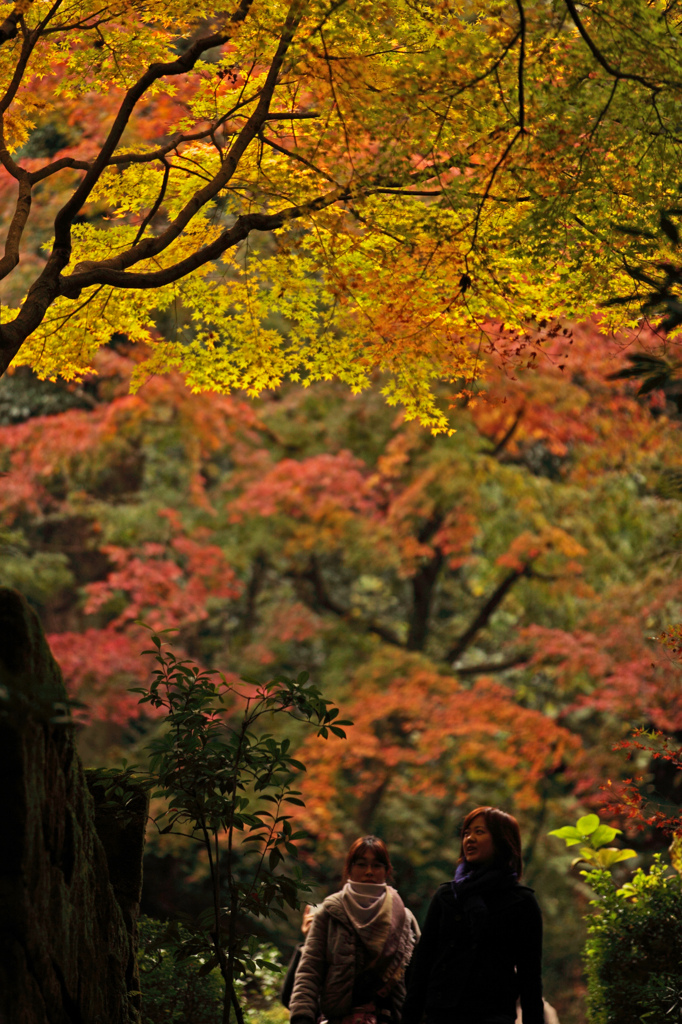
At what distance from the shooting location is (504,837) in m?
3.23

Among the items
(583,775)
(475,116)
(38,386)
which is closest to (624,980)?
(475,116)

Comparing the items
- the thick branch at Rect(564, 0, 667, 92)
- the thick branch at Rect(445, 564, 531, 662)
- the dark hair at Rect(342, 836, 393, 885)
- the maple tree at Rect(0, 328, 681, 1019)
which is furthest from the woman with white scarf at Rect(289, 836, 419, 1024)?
the thick branch at Rect(445, 564, 531, 662)

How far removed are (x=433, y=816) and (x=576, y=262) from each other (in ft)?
32.0

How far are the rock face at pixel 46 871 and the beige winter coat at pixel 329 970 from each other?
0.58 metres

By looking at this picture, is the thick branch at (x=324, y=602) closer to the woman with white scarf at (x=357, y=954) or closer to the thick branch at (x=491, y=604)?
the thick branch at (x=491, y=604)

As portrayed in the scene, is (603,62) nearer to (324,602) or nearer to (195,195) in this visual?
(195,195)

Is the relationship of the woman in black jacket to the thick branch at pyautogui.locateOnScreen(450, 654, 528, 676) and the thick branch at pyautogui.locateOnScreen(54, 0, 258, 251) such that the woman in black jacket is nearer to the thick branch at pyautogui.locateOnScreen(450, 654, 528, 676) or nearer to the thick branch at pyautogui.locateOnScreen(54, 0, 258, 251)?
the thick branch at pyautogui.locateOnScreen(54, 0, 258, 251)

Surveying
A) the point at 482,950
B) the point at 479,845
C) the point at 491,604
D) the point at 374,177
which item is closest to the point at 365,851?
the point at 479,845

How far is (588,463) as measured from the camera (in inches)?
400

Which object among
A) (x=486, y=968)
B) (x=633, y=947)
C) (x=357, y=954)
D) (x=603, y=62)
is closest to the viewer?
(x=486, y=968)

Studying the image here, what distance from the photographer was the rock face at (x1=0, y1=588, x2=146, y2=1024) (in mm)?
2395

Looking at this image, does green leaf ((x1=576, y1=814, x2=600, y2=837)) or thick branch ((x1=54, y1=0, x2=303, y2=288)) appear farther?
green leaf ((x1=576, y1=814, x2=600, y2=837))

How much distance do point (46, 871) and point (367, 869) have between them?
1373 millimetres

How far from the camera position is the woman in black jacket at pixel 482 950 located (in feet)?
9.91
